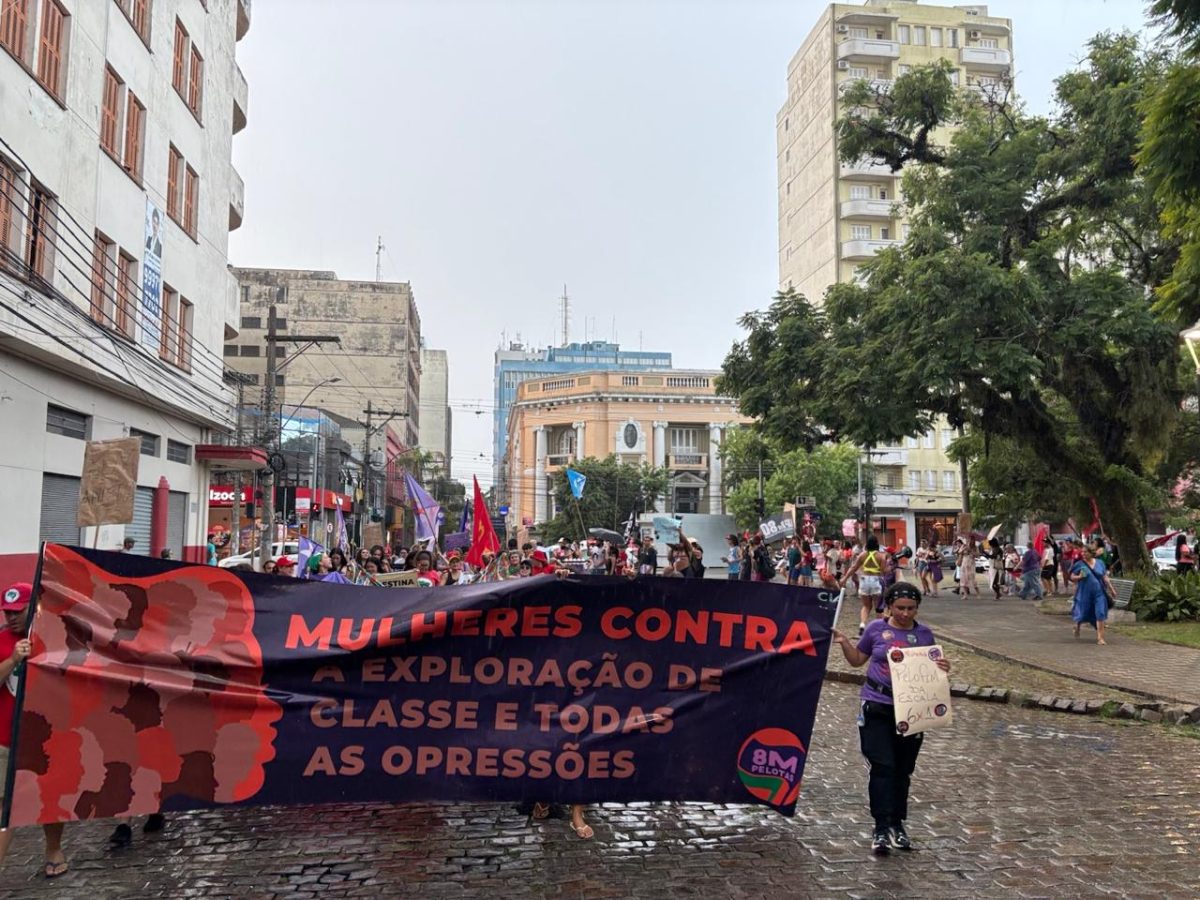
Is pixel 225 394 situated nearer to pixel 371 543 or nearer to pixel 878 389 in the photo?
pixel 371 543

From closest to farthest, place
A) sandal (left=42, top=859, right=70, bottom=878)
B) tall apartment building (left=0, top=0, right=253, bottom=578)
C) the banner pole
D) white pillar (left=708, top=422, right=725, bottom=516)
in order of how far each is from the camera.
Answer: the banner pole, sandal (left=42, top=859, right=70, bottom=878), tall apartment building (left=0, top=0, right=253, bottom=578), white pillar (left=708, top=422, right=725, bottom=516)

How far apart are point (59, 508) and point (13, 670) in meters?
12.0

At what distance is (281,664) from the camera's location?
508cm

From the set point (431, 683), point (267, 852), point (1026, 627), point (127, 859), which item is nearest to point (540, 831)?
point (431, 683)

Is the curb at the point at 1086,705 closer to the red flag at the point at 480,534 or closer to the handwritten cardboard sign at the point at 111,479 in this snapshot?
the red flag at the point at 480,534

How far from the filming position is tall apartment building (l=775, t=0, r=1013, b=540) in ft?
202

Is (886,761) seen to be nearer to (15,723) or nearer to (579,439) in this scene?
(15,723)

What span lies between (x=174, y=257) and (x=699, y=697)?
61.2ft

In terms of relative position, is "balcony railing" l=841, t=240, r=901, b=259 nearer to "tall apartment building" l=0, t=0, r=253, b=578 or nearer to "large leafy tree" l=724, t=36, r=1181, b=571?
"large leafy tree" l=724, t=36, r=1181, b=571

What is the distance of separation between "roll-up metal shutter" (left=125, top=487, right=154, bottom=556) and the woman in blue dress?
56.5 ft

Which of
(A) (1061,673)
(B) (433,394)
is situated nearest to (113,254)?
(A) (1061,673)

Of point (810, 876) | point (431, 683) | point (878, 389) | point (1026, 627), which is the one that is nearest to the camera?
point (810, 876)

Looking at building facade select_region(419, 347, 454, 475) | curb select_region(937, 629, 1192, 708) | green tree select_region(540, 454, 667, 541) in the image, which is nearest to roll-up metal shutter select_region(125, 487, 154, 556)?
curb select_region(937, 629, 1192, 708)

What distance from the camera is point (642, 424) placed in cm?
7188
